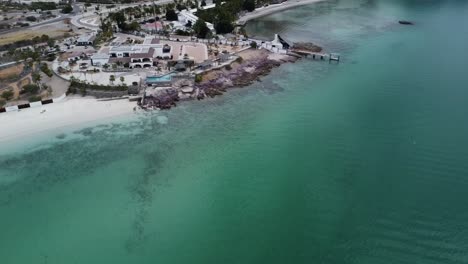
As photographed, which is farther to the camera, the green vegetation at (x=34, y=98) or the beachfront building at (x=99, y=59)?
the beachfront building at (x=99, y=59)

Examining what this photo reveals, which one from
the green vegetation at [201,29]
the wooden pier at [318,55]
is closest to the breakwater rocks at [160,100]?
the green vegetation at [201,29]

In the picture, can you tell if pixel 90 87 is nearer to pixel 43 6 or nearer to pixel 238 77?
pixel 238 77

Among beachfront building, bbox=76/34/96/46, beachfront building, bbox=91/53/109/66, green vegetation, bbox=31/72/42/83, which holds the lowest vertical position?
green vegetation, bbox=31/72/42/83

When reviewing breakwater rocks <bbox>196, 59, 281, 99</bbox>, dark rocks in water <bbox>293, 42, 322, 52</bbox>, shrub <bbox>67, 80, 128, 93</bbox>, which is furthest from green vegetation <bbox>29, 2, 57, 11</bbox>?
dark rocks in water <bbox>293, 42, 322, 52</bbox>

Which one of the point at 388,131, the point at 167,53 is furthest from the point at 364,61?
the point at 167,53

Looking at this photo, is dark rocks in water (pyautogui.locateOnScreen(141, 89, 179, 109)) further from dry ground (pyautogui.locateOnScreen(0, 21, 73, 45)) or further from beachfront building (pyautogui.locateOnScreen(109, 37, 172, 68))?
dry ground (pyautogui.locateOnScreen(0, 21, 73, 45))

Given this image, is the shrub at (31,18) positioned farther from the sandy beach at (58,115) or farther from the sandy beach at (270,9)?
the sandy beach at (270,9)

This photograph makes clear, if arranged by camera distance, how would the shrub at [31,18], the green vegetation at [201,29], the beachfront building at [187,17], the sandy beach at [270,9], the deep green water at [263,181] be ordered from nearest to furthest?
the deep green water at [263,181]
the green vegetation at [201,29]
the beachfront building at [187,17]
the shrub at [31,18]
the sandy beach at [270,9]
